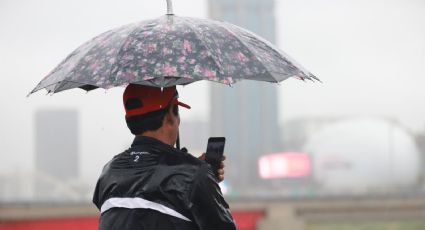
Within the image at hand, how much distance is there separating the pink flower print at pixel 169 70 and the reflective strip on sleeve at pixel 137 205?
447 mm

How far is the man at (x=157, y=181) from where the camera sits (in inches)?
117

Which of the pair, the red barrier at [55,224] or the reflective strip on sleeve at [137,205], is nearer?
the reflective strip on sleeve at [137,205]

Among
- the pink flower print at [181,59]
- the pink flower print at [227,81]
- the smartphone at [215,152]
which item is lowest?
the smartphone at [215,152]

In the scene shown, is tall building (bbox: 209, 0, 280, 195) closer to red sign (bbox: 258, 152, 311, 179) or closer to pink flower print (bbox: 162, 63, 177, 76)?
red sign (bbox: 258, 152, 311, 179)

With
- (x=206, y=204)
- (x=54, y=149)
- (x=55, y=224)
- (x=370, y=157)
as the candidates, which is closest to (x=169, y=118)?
(x=206, y=204)

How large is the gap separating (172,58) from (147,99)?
17 cm

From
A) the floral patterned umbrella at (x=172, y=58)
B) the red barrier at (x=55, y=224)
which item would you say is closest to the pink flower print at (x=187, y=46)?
the floral patterned umbrella at (x=172, y=58)

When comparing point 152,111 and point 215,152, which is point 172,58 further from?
point 215,152

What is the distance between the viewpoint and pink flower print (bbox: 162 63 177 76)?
3139mm

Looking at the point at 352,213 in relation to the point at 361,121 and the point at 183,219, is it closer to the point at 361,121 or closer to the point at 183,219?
the point at 361,121

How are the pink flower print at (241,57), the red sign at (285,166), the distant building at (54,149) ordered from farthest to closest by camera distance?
the red sign at (285,166) → the distant building at (54,149) → the pink flower print at (241,57)

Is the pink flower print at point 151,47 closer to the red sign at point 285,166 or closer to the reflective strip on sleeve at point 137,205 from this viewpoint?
the reflective strip on sleeve at point 137,205

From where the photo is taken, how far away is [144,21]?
3539 millimetres

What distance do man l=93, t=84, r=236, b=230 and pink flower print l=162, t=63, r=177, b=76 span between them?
0.08m
